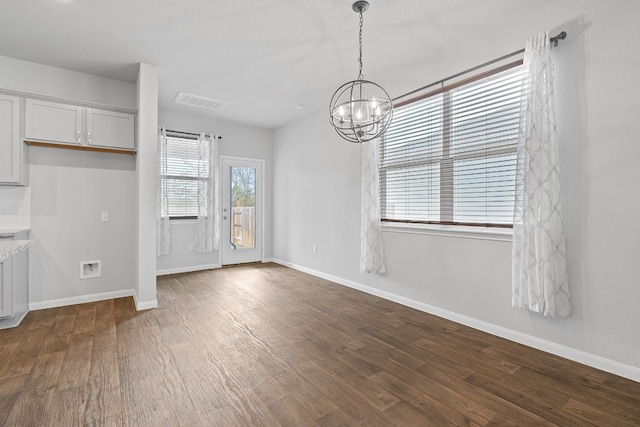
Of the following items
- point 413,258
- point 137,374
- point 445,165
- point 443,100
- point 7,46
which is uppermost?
point 7,46

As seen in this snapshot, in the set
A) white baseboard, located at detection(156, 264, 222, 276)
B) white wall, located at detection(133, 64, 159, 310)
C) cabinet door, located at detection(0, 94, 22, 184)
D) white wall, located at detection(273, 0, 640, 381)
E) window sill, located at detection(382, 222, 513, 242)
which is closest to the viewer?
white wall, located at detection(273, 0, 640, 381)

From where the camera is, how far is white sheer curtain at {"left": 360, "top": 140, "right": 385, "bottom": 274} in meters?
3.87

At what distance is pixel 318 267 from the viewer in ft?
16.9

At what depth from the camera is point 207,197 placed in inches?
219

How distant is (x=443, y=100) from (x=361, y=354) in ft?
8.76

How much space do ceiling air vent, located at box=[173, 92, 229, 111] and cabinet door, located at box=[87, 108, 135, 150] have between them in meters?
0.89

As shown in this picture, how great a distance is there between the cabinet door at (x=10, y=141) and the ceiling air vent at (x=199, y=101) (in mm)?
1812

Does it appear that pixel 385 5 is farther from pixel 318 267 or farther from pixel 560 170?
pixel 318 267

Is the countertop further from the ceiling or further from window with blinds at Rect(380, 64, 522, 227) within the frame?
window with blinds at Rect(380, 64, 522, 227)

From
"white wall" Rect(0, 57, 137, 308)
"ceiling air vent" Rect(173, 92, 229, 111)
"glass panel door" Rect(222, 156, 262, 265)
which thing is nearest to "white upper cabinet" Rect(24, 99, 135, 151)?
"white wall" Rect(0, 57, 137, 308)

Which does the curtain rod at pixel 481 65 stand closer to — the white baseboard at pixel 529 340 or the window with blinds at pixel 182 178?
the white baseboard at pixel 529 340

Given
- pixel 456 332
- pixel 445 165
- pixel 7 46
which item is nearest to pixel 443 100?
pixel 445 165

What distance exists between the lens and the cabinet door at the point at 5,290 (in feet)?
9.23

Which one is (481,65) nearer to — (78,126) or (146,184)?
(146,184)
